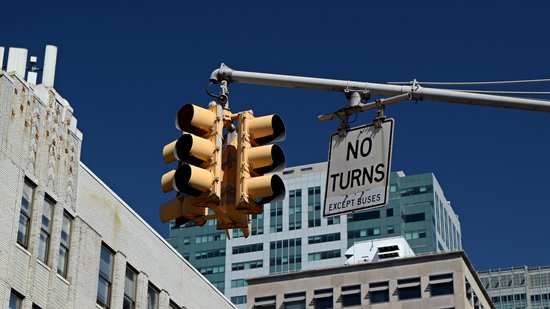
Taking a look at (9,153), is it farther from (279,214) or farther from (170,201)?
(279,214)

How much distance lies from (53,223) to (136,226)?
601 cm

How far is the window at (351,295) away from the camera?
330ft

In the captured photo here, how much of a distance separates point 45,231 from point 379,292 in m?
61.7

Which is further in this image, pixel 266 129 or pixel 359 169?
pixel 359 169

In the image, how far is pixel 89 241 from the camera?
43812mm

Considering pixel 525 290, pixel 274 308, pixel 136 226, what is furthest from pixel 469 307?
pixel 525 290

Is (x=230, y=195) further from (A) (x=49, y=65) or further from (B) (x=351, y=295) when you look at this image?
(B) (x=351, y=295)

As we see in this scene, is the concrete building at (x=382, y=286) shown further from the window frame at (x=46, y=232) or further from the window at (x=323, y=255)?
the window frame at (x=46, y=232)

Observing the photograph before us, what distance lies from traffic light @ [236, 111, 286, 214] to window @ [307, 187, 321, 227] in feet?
487

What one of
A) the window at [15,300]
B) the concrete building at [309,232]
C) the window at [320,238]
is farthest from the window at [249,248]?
the window at [15,300]

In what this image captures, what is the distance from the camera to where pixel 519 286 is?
7648 inches

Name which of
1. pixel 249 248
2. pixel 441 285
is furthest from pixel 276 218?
pixel 441 285

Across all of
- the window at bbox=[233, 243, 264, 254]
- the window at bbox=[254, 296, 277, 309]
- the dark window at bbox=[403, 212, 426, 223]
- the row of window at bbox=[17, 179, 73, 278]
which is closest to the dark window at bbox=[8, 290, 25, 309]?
the row of window at bbox=[17, 179, 73, 278]

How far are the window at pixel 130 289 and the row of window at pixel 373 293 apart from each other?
179 ft
